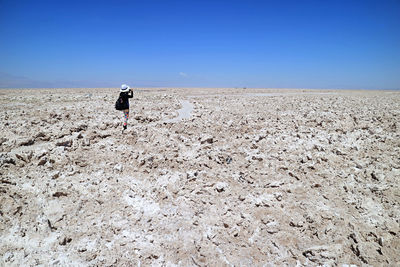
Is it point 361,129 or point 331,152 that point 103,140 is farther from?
point 361,129

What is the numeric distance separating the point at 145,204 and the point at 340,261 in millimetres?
3860

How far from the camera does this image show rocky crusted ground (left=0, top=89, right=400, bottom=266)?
3615 millimetres

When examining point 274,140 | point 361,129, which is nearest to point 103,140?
point 274,140

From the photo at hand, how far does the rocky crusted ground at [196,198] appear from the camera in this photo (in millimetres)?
3615

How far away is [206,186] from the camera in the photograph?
529cm

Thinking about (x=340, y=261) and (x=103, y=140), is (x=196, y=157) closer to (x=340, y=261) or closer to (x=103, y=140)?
(x=103, y=140)

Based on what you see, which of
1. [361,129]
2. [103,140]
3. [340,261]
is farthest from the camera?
[361,129]

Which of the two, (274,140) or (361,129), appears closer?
(274,140)

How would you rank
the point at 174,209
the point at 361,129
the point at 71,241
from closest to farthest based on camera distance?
the point at 71,241, the point at 174,209, the point at 361,129

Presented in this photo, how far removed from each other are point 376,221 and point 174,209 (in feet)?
13.7

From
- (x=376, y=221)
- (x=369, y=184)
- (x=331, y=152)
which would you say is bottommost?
(x=376, y=221)

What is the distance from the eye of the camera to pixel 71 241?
373cm

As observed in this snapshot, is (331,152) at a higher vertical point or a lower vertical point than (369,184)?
higher

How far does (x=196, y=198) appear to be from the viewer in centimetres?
489
